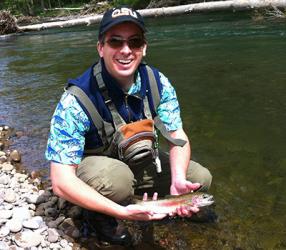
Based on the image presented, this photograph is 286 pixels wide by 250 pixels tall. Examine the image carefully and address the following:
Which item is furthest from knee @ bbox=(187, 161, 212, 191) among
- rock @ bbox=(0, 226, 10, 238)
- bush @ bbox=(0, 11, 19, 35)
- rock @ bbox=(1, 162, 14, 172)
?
bush @ bbox=(0, 11, 19, 35)

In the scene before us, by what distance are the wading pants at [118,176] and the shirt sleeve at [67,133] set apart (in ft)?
0.80

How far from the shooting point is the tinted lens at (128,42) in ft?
12.4

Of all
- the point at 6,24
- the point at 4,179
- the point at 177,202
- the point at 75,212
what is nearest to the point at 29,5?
the point at 6,24

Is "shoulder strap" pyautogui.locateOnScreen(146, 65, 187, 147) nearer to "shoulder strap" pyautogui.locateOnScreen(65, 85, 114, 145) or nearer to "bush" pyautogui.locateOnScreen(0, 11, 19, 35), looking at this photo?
"shoulder strap" pyautogui.locateOnScreen(65, 85, 114, 145)

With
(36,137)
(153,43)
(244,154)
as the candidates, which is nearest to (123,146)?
(244,154)

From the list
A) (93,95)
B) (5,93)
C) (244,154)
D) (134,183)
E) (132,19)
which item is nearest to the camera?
(132,19)

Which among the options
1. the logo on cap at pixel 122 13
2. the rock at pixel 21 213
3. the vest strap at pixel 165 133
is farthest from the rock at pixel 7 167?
the logo on cap at pixel 122 13

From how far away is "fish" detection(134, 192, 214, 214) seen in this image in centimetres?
362

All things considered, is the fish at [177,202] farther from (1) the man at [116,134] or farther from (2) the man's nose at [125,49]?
(2) the man's nose at [125,49]

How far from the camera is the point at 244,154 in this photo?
20.9 feet

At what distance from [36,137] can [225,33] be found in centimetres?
1287

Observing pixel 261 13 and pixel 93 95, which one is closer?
pixel 93 95

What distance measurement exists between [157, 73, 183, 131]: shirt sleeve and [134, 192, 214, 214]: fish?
953 millimetres

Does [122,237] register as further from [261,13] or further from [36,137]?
[261,13]
